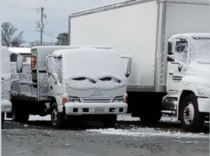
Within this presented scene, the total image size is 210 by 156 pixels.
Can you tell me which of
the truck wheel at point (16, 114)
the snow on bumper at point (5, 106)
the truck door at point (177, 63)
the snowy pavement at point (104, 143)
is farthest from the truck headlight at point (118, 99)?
the truck wheel at point (16, 114)

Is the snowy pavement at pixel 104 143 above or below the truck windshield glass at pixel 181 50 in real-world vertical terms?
below

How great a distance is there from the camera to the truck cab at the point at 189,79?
40.4 feet

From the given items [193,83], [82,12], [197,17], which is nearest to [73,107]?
[193,83]

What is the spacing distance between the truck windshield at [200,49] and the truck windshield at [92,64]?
6.25 ft

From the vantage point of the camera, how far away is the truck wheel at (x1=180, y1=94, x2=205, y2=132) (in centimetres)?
1232

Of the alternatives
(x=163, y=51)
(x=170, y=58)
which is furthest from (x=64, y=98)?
(x=163, y=51)

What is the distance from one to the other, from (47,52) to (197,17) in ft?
14.0

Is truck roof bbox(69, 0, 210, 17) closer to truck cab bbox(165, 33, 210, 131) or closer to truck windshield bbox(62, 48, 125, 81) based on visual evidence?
truck cab bbox(165, 33, 210, 131)

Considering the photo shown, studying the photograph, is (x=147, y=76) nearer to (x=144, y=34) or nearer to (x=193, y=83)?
(x=144, y=34)

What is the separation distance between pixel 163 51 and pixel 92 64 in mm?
2037

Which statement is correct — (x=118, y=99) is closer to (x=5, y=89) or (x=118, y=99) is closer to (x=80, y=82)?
(x=80, y=82)

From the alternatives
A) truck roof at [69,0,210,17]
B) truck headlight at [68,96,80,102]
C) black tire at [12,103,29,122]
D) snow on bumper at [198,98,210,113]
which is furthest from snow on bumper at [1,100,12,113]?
truck roof at [69,0,210,17]

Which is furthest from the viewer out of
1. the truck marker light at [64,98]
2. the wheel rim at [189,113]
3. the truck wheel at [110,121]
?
the truck wheel at [110,121]

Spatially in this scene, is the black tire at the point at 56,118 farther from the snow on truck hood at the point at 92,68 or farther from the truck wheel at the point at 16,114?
the truck wheel at the point at 16,114
